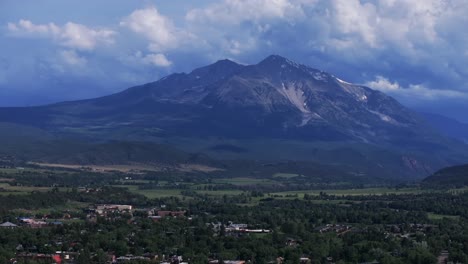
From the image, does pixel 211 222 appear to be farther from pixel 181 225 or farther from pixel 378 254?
pixel 378 254

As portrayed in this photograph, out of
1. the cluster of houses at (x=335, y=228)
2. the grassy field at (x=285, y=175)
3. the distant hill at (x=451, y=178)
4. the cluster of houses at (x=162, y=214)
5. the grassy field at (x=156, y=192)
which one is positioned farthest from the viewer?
the grassy field at (x=285, y=175)

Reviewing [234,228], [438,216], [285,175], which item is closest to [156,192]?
[438,216]

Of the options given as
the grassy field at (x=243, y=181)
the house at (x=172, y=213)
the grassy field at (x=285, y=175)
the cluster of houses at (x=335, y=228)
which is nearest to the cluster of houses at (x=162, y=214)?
the house at (x=172, y=213)

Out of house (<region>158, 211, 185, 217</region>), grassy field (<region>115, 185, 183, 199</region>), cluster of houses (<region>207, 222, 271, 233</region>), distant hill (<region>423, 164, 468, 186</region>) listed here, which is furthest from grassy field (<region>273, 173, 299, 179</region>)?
cluster of houses (<region>207, 222, 271, 233</region>)

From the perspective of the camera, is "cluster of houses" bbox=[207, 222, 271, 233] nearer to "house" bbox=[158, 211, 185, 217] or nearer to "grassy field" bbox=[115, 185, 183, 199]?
"house" bbox=[158, 211, 185, 217]

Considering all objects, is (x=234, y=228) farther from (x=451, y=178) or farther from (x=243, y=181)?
(x=243, y=181)

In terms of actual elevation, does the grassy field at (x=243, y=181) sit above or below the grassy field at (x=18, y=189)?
above

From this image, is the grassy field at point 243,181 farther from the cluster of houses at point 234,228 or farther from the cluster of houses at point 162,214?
the cluster of houses at point 234,228

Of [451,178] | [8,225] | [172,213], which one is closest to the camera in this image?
[8,225]

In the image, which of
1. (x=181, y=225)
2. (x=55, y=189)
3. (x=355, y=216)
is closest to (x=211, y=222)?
(x=181, y=225)
